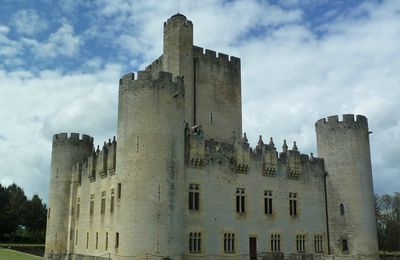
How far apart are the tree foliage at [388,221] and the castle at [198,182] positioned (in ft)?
111

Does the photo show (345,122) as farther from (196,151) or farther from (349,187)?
(196,151)

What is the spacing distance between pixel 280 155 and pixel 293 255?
28.5ft

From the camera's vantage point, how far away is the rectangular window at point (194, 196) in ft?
111

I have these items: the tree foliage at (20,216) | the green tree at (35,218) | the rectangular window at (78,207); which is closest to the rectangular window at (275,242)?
the rectangular window at (78,207)

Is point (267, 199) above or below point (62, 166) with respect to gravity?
below

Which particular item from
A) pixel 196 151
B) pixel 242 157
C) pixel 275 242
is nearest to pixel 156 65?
pixel 196 151

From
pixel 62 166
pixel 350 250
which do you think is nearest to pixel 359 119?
pixel 350 250

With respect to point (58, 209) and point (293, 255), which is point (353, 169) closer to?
point (293, 255)

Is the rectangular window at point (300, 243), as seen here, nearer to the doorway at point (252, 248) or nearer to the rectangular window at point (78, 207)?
the doorway at point (252, 248)

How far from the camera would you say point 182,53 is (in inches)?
1662

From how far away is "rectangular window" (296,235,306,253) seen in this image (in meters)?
39.2

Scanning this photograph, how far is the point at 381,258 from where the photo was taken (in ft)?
137

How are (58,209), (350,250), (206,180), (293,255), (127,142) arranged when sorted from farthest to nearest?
(58,209) → (350,250) → (293,255) → (206,180) → (127,142)

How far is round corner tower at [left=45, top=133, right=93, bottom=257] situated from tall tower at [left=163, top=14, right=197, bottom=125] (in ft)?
44.3
